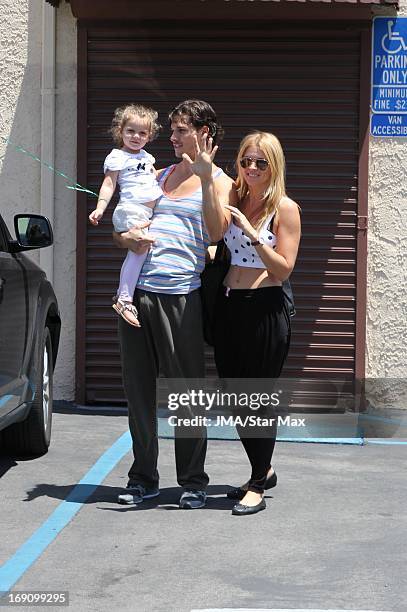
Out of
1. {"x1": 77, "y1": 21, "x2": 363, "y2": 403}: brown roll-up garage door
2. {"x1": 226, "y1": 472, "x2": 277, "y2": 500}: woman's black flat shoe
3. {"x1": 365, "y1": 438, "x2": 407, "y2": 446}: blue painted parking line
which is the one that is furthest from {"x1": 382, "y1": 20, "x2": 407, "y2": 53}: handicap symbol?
{"x1": 226, "y1": 472, "x2": 277, "y2": 500}: woman's black flat shoe

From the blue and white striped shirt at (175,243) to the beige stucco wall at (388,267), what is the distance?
360cm

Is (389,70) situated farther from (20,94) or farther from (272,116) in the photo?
(20,94)

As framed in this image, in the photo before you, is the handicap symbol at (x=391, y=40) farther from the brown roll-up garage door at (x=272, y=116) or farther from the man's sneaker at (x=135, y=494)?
the man's sneaker at (x=135, y=494)

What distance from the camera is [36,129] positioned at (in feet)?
30.5

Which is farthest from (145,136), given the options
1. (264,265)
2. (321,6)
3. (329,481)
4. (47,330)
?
(321,6)

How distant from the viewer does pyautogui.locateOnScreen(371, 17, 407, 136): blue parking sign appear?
905 cm

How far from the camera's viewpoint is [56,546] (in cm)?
524

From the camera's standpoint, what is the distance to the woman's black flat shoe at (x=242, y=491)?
612 centimetres

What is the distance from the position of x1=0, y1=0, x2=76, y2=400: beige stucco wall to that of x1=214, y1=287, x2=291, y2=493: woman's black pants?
365 centimetres

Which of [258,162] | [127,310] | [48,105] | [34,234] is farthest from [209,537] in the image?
[48,105]

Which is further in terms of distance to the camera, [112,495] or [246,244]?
[112,495]

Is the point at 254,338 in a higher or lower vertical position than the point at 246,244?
lower

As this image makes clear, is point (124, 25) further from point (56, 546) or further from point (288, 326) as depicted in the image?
point (56, 546)

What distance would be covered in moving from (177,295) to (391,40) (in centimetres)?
413
